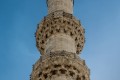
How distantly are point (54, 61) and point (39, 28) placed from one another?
10.0 ft

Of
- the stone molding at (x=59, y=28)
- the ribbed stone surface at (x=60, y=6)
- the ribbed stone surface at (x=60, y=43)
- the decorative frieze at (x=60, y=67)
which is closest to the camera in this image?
the decorative frieze at (x=60, y=67)

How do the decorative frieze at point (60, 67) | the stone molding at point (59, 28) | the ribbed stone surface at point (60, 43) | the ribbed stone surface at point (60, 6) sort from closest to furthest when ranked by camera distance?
the decorative frieze at point (60, 67) < the ribbed stone surface at point (60, 43) < the stone molding at point (59, 28) < the ribbed stone surface at point (60, 6)

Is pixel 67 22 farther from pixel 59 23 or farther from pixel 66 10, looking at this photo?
pixel 66 10

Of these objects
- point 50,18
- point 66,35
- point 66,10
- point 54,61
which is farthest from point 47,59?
point 66,10

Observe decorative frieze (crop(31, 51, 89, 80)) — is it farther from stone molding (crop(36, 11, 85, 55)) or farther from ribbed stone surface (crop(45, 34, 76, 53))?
stone molding (crop(36, 11, 85, 55))

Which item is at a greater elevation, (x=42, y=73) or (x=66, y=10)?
(x=66, y=10)

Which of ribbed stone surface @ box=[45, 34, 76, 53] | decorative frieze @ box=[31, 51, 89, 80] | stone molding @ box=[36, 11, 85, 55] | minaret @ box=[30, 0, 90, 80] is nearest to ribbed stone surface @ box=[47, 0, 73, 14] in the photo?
minaret @ box=[30, 0, 90, 80]

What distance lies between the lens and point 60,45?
1314 centimetres

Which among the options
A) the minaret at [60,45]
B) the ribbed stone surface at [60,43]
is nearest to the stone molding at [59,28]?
the minaret at [60,45]

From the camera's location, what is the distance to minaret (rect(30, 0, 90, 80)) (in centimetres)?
1227

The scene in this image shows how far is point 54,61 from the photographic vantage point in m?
12.3

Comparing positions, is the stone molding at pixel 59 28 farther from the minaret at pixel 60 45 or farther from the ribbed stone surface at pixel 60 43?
the ribbed stone surface at pixel 60 43

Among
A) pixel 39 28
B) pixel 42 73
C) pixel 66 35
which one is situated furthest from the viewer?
pixel 39 28

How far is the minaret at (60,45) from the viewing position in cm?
1227
